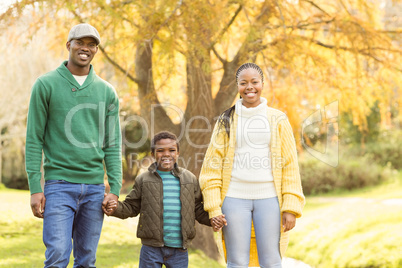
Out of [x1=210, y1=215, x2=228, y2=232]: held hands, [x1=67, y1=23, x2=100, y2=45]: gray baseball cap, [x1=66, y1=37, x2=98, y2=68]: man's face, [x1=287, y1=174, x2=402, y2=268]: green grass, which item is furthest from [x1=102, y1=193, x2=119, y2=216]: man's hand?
[x1=287, y1=174, x2=402, y2=268]: green grass

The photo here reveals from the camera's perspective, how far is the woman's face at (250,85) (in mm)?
2664

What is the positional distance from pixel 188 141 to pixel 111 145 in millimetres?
3126

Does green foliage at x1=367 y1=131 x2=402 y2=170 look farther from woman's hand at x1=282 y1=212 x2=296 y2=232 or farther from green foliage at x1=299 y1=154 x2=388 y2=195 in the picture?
woman's hand at x1=282 y1=212 x2=296 y2=232

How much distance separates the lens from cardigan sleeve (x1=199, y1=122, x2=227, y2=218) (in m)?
2.59

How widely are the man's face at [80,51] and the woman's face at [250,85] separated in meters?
0.88

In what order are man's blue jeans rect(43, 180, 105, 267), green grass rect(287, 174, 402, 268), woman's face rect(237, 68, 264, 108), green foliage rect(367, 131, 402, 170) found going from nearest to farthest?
man's blue jeans rect(43, 180, 105, 267)
woman's face rect(237, 68, 264, 108)
green grass rect(287, 174, 402, 268)
green foliage rect(367, 131, 402, 170)

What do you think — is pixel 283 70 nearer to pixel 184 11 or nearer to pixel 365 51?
pixel 365 51

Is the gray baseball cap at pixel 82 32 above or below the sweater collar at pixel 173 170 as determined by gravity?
above

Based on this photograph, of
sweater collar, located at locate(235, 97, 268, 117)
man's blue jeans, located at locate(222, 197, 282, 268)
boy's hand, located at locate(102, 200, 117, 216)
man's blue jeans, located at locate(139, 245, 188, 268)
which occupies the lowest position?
man's blue jeans, located at locate(139, 245, 188, 268)

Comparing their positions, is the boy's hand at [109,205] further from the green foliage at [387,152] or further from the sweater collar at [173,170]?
the green foliage at [387,152]

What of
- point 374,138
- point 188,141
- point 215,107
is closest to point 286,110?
point 215,107

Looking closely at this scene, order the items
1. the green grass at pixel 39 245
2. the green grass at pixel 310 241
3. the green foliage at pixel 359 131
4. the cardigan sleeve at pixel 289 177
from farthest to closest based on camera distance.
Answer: the green foliage at pixel 359 131
the green grass at pixel 310 241
the green grass at pixel 39 245
the cardigan sleeve at pixel 289 177

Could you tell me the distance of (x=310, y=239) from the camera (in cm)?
742

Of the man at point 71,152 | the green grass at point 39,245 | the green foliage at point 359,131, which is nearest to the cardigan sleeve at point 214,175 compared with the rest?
the man at point 71,152
